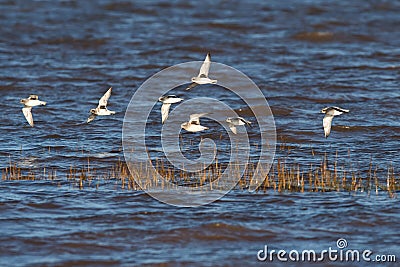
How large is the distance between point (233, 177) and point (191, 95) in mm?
6473

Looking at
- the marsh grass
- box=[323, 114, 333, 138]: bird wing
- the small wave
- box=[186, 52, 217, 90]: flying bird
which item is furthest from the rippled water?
box=[186, 52, 217, 90]: flying bird

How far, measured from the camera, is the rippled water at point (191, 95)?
354 inches

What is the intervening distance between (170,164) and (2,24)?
14.4 metres

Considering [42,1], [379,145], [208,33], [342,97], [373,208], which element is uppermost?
[42,1]


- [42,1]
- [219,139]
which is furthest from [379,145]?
[42,1]

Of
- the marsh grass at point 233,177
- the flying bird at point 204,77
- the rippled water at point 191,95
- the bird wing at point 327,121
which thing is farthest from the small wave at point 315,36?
the marsh grass at point 233,177

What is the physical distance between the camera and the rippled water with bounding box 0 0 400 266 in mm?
8984

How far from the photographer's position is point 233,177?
1123 cm

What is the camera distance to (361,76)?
62.1ft

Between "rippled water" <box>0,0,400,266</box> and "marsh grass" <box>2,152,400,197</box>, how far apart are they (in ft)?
0.78

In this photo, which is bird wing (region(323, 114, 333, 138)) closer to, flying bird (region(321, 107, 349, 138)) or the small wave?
flying bird (region(321, 107, 349, 138))

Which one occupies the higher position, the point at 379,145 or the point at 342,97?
the point at 342,97

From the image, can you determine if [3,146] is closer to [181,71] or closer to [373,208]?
[373,208]

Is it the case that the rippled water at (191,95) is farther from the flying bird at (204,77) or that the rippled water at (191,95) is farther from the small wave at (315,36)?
the flying bird at (204,77)
